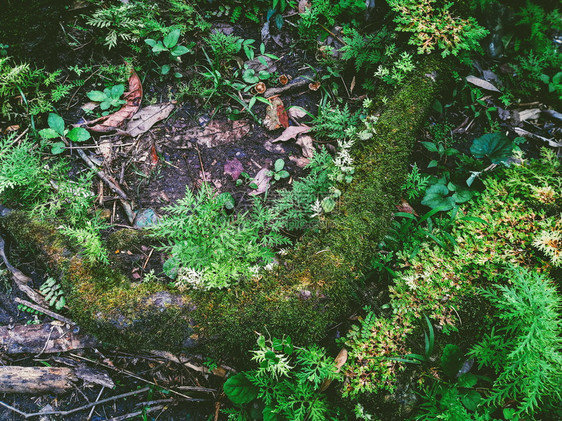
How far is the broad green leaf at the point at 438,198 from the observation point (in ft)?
9.67

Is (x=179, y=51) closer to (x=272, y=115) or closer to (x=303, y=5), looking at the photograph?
(x=272, y=115)

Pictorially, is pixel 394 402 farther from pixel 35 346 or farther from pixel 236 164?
pixel 35 346

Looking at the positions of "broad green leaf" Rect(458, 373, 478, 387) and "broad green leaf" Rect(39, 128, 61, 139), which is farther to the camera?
"broad green leaf" Rect(39, 128, 61, 139)

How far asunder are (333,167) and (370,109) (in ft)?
2.67

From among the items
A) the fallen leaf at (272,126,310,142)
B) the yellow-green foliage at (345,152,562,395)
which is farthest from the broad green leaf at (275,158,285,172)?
the yellow-green foliage at (345,152,562,395)

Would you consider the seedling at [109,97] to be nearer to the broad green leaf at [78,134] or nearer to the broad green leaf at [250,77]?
the broad green leaf at [78,134]

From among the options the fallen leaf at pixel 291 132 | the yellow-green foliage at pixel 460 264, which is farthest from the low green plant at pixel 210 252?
the fallen leaf at pixel 291 132

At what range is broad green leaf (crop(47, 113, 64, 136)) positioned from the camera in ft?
11.4

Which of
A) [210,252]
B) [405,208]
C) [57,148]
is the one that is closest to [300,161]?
[405,208]

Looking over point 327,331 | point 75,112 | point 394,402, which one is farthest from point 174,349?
point 75,112

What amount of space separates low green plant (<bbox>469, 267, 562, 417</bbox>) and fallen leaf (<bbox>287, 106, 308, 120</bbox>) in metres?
2.59

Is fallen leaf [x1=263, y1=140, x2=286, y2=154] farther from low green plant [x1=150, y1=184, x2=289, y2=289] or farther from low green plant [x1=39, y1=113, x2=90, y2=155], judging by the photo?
low green plant [x1=39, y1=113, x2=90, y2=155]

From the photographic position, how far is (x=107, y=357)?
281 cm

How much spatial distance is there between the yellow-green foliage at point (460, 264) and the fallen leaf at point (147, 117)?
9.80ft
